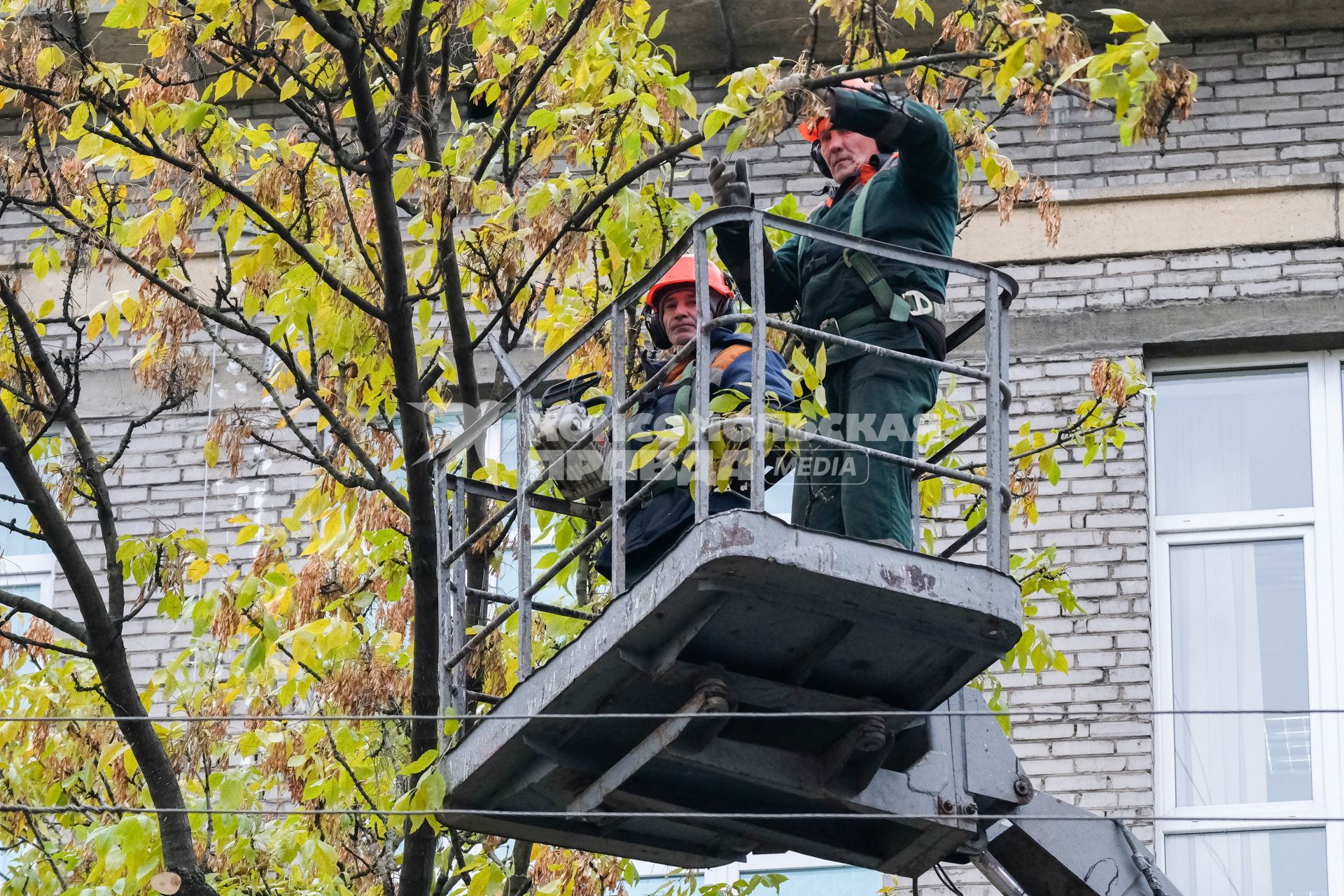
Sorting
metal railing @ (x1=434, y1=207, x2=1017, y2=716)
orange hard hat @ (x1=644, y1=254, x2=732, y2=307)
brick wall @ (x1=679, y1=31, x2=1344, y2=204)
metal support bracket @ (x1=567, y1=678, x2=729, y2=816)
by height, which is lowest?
metal support bracket @ (x1=567, y1=678, x2=729, y2=816)

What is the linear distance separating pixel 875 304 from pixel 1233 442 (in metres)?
4.38

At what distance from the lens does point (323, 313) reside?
7.84 meters

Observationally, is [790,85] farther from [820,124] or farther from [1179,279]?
[1179,279]

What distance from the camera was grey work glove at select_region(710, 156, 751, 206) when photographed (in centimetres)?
660

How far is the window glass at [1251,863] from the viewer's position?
942 cm

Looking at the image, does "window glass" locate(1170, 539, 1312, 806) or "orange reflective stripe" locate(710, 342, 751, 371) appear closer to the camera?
"orange reflective stripe" locate(710, 342, 751, 371)

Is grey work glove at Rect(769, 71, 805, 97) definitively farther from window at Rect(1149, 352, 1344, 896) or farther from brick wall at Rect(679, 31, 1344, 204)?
brick wall at Rect(679, 31, 1344, 204)

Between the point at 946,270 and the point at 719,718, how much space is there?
1.58 metres

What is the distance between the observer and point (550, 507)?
7.54m

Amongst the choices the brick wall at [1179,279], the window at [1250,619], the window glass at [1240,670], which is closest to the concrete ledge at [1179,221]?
the brick wall at [1179,279]

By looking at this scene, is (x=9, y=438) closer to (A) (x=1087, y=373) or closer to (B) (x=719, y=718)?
→ (B) (x=719, y=718)

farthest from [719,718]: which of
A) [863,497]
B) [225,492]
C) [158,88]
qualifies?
[225,492]

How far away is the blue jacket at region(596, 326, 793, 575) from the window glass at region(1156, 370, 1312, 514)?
4.09m

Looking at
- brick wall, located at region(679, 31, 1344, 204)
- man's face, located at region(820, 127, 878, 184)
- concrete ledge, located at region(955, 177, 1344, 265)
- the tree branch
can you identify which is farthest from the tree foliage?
brick wall, located at region(679, 31, 1344, 204)
